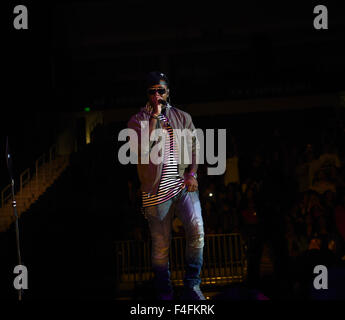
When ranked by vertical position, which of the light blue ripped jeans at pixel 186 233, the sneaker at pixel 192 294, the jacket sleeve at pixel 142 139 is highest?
the jacket sleeve at pixel 142 139

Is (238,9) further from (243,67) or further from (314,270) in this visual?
(314,270)

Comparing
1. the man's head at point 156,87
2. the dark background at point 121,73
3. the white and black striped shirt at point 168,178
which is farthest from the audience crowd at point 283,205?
the man's head at point 156,87

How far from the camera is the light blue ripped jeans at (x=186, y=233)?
4043mm

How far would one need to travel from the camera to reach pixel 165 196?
163 inches

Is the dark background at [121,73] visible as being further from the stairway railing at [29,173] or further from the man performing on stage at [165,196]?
the man performing on stage at [165,196]

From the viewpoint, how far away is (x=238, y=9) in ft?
Answer: 39.7

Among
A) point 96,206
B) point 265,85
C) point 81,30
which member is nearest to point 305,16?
point 265,85

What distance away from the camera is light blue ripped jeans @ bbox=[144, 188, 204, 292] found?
13.3ft

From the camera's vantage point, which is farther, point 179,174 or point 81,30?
point 81,30

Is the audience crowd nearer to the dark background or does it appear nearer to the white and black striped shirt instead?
the dark background

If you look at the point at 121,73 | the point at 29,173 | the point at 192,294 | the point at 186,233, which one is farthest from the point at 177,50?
the point at 192,294

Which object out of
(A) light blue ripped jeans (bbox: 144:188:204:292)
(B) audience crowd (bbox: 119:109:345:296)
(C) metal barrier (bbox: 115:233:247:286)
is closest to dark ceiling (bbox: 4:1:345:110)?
(B) audience crowd (bbox: 119:109:345:296)
